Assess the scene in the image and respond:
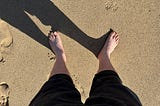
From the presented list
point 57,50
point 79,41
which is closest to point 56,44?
point 57,50

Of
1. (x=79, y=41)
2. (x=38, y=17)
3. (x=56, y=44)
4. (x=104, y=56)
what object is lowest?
(x=104, y=56)

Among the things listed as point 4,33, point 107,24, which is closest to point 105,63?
point 107,24

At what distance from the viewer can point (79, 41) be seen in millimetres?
2611

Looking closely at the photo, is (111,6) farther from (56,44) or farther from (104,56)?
(56,44)

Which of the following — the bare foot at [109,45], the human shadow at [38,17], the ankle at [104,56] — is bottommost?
the ankle at [104,56]

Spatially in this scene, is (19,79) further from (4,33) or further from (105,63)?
(105,63)

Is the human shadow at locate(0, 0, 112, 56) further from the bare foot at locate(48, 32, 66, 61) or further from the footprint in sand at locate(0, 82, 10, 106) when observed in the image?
the footprint in sand at locate(0, 82, 10, 106)

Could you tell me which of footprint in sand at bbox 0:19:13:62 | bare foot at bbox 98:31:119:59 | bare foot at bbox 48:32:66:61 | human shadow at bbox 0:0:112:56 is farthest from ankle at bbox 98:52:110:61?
footprint in sand at bbox 0:19:13:62

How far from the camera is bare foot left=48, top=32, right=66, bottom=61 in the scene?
8.49 feet

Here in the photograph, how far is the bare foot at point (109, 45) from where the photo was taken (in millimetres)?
2586

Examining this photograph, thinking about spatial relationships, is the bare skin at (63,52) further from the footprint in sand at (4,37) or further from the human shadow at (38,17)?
the footprint in sand at (4,37)

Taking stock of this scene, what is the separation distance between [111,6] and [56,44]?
56cm

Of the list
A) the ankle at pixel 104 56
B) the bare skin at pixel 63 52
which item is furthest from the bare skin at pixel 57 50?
the ankle at pixel 104 56

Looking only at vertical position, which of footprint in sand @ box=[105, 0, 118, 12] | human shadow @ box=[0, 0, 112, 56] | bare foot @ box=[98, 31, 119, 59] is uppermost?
human shadow @ box=[0, 0, 112, 56]
